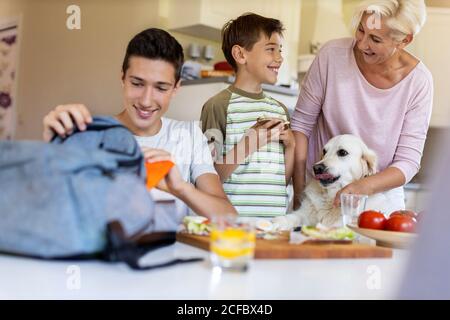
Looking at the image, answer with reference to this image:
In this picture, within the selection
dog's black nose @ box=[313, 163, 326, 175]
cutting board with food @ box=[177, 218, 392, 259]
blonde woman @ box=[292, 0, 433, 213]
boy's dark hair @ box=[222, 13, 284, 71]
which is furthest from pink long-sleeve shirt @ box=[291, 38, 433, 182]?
cutting board with food @ box=[177, 218, 392, 259]

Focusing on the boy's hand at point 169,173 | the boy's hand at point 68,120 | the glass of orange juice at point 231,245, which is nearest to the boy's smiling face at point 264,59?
the boy's hand at point 169,173

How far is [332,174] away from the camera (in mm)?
1721

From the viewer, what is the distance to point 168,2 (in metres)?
3.25

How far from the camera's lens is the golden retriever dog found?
1.67 meters

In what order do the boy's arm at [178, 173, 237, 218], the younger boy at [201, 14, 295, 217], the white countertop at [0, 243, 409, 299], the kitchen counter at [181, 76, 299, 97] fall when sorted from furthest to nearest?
the kitchen counter at [181, 76, 299, 97]
the younger boy at [201, 14, 295, 217]
the boy's arm at [178, 173, 237, 218]
the white countertop at [0, 243, 409, 299]

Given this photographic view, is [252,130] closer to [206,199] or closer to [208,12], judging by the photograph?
[206,199]

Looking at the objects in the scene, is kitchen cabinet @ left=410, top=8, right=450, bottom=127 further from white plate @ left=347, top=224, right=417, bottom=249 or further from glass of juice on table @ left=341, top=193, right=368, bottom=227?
white plate @ left=347, top=224, right=417, bottom=249

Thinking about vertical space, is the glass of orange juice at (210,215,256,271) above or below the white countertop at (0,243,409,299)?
above

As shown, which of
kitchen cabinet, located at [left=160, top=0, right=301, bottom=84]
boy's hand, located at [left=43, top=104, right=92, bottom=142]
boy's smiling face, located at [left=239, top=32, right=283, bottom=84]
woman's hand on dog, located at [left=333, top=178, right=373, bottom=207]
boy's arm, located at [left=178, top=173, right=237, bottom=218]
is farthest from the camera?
→ kitchen cabinet, located at [left=160, top=0, right=301, bottom=84]

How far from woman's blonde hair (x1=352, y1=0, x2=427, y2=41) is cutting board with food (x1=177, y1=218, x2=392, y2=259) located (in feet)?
2.73

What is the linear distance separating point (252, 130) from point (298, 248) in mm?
804

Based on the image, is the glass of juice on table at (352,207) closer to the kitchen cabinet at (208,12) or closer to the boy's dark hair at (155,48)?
the boy's dark hair at (155,48)

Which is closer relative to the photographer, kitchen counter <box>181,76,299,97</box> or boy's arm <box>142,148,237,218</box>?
boy's arm <box>142,148,237,218</box>
